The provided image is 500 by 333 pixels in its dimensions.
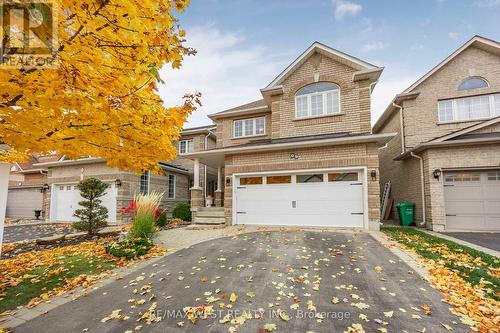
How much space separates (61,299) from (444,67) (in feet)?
57.9

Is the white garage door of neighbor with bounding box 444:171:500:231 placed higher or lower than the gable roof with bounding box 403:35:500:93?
lower

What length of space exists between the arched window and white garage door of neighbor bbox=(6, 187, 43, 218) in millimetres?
30239

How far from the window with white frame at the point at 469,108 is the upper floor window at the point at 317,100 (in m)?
5.80

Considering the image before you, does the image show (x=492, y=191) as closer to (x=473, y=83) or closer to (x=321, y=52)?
(x=473, y=83)

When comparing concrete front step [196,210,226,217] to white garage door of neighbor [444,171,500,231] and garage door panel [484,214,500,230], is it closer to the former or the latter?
white garage door of neighbor [444,171,500,231]

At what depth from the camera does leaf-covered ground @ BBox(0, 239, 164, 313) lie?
412 cm

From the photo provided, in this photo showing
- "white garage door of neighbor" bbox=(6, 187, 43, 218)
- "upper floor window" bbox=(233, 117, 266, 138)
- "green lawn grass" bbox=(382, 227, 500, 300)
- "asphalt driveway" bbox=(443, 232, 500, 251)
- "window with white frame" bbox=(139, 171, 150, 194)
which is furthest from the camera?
"white garage door of neighbor" bbox=(6, 187, 43, 218)

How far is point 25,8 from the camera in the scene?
7.77 feet

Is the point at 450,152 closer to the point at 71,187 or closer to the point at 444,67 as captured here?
the point at 444,67

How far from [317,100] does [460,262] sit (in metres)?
8.90

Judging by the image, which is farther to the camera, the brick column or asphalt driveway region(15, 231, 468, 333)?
the brick column

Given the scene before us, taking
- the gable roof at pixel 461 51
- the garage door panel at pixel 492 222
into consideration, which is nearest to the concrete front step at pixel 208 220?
the garage door panel at pixel 492 222

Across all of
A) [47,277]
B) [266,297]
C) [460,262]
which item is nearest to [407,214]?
[460,262]

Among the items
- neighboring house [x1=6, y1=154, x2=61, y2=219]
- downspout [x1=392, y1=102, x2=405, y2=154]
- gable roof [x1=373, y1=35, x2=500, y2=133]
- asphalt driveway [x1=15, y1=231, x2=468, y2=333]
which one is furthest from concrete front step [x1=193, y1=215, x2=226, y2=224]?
neighboring house [x1=6, y1=154, x2=61, y2=219]
